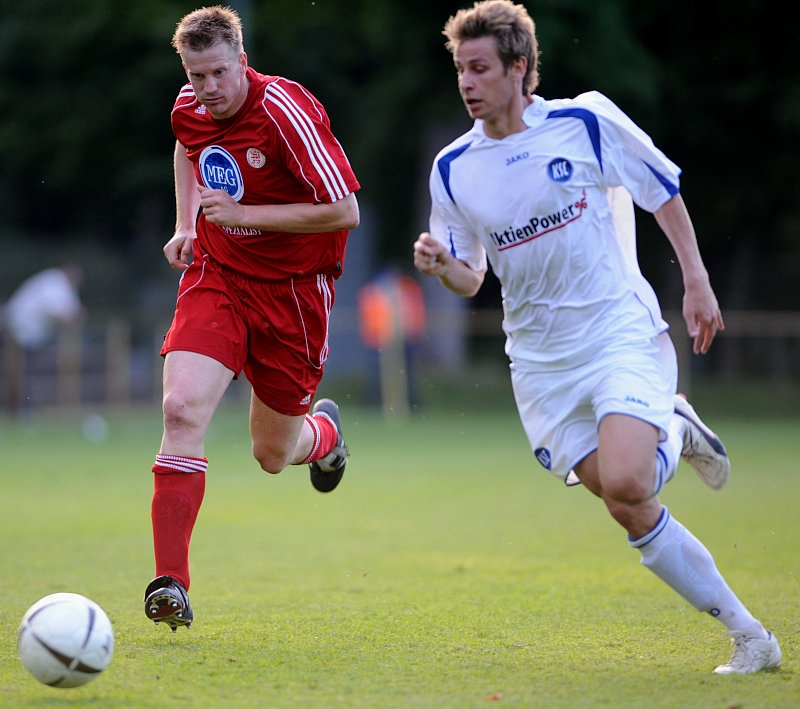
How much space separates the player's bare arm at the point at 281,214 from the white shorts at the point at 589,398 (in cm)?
113

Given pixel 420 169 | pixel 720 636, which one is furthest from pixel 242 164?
pixel 420 169

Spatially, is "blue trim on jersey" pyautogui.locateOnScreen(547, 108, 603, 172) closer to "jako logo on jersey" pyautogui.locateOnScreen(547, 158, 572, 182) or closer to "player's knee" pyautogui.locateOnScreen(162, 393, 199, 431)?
"jako logo on jersey" pyautogui.locateOnScreen(547, 158, 572, 182)

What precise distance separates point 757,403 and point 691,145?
668 centimetres

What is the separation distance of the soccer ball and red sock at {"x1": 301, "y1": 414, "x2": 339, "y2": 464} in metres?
2.60

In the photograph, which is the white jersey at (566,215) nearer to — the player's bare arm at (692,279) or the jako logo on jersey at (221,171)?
the player's bare arm at (692,279)

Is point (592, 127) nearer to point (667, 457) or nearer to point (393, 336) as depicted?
point (667, 457)

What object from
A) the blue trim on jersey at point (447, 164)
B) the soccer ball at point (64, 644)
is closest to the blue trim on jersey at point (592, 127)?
Result: the blue trim on jersey at point (447, 164)

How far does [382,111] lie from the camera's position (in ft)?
81.1

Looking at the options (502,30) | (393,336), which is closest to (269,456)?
(502,30)

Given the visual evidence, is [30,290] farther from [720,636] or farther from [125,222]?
[720,636]

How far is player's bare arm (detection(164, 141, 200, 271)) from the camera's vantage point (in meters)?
5.84

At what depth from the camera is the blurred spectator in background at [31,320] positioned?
19.8m

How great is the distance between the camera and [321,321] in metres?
5.90

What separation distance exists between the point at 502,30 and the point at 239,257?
1.67 m
